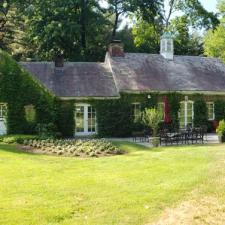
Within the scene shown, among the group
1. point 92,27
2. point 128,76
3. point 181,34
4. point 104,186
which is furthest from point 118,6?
point 104,186

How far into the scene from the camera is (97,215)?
9.48 m

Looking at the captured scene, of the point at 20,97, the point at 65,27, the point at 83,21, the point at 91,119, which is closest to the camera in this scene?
the point at 20,97

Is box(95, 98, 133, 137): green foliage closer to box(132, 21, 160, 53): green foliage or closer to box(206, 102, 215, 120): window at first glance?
box(206, 102, 215, 120): window

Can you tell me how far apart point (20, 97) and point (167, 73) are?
37.2 feet

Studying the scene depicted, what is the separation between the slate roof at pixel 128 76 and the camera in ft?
98.7

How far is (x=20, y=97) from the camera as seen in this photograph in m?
28.2

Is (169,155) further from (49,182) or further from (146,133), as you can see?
(146,133)

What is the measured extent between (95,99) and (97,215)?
20.3 metres

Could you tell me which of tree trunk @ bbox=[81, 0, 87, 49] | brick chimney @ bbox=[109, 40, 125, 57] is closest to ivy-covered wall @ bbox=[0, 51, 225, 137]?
brick chimney @ bbox=[109, 40, 125, 57]

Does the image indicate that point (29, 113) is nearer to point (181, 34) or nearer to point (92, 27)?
point (92, 27)

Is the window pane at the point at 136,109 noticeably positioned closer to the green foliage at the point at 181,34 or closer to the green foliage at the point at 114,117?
the green foliage at the point at 114,117

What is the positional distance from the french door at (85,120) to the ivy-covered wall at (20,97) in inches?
70.9

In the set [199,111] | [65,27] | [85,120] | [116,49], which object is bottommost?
[85,120]

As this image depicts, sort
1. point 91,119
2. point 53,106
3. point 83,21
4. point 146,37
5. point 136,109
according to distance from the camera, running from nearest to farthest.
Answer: point 53,106 → point 91,119 → point 136,109 → point 83,21 → point 146,37
